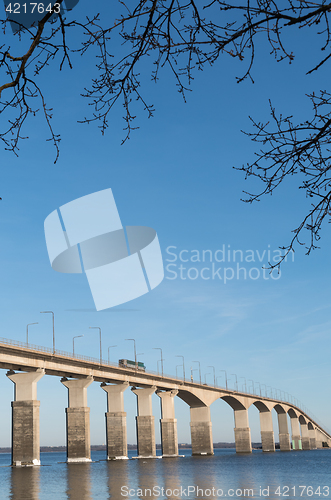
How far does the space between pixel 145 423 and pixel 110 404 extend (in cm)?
1016

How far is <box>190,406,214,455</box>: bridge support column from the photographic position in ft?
385

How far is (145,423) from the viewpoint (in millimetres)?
95750

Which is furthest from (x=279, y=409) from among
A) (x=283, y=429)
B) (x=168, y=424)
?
(x=168, y=424)

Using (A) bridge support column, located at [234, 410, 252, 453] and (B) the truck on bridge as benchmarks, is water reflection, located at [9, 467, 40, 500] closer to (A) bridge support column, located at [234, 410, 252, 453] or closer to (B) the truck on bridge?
(B) the truck on bridge

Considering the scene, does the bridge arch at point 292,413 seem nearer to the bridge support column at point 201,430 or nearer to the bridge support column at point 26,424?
the bridge support column at point 201,430

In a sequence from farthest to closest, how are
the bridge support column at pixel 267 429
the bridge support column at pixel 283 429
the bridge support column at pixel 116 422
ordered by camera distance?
the bridge support column at pixel 283 429, the bridge support column at pixel 267 429, the bridge support column at pixel 116 422

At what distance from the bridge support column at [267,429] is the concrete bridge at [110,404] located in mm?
13863

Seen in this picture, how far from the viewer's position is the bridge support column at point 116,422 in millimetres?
86250

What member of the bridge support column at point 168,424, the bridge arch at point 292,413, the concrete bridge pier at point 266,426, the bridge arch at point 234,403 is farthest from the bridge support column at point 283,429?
the bridge support column at point 168,424

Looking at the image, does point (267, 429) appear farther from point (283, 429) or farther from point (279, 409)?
point (283, 429)

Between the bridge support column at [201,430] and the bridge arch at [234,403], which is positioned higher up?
the bridge arch at [234,403]

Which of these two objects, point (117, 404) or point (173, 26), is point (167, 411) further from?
point (173, 26)

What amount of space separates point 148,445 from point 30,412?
131 feet

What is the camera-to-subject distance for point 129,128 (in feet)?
23.2
